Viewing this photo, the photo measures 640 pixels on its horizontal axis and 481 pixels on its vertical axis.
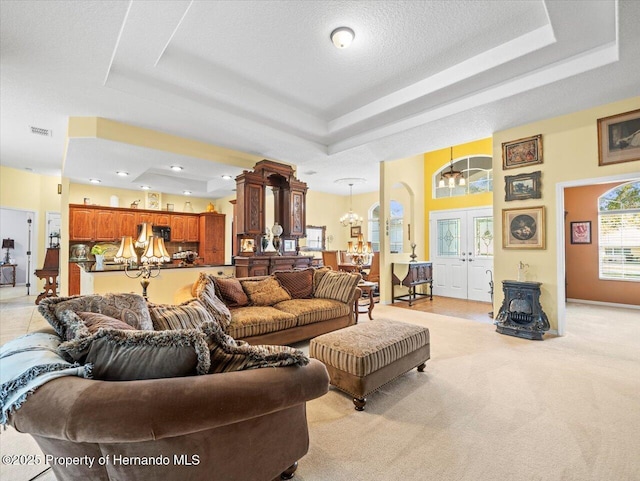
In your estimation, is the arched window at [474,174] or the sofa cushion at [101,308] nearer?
the sofa cushion at [101,308]

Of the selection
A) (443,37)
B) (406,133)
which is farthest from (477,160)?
(443,37)

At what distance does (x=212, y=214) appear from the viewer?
8.88 meters

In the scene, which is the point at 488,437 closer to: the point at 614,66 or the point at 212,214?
the point at 614,66

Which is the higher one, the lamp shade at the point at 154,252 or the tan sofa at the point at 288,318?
the lamp shade at the point at 154,252

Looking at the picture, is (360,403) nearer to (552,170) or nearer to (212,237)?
(552,170)

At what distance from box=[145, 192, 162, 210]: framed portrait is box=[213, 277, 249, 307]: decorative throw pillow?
6.17 meters

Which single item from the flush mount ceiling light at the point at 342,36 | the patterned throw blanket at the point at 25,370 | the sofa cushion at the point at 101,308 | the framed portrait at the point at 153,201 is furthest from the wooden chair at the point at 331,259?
the patterned throw blanket at the point at 25,370

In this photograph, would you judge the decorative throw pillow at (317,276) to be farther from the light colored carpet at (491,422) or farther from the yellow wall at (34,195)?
the yellow wall at (34,195)

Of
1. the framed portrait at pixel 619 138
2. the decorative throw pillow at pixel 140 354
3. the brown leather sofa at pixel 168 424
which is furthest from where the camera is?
the framed portrait at pixel 619 138

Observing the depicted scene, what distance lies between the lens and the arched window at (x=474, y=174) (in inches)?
267

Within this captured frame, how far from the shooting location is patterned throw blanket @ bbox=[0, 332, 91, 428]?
0.96 meters

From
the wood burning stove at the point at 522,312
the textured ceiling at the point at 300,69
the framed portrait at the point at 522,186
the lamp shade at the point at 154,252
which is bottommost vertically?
the wood burning stove at the point at 522,312

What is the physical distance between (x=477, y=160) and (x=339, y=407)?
669 cm

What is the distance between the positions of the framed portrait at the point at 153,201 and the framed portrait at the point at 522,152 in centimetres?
840
